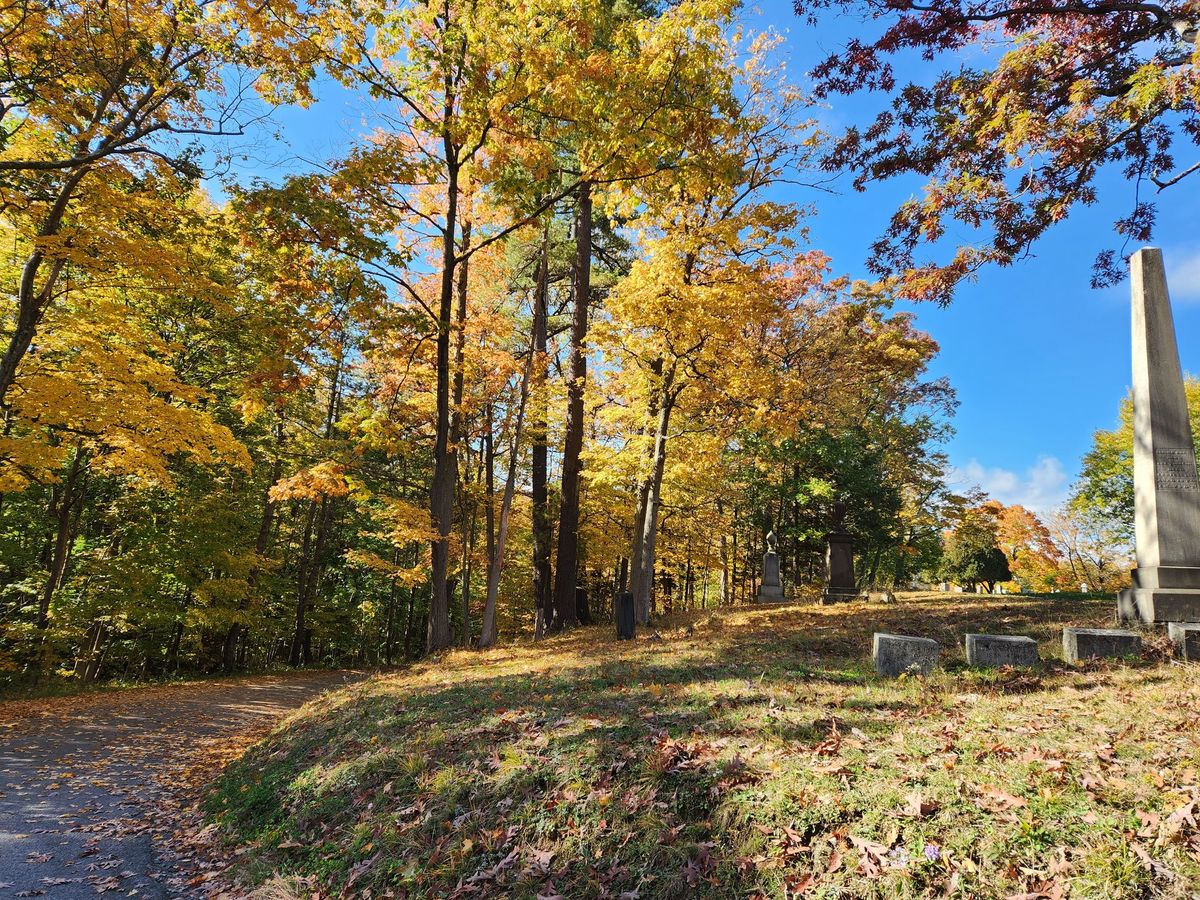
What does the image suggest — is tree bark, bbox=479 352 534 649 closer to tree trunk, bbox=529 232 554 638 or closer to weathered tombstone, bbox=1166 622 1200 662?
tree trunk, bbox=529 232 554 638

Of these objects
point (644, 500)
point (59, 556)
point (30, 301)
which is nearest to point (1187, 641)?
point (644, 500)

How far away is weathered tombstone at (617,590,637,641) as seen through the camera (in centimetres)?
1173

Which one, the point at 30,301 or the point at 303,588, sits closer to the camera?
the point at 30,301

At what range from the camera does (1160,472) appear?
24.7 ft

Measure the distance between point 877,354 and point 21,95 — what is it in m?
22.8

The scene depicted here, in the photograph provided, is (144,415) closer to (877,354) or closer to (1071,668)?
(1071,668)

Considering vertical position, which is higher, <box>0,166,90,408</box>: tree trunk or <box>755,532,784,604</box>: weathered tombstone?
<box>0,166,90,408</box>: tree trunk

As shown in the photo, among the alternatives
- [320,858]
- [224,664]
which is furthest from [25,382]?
[224,664]

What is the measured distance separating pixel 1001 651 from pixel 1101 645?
999 millimetres

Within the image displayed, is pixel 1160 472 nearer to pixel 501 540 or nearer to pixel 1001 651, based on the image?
pixel 1001 651

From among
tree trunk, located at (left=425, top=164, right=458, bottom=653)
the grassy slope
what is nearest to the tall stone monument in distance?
the grassy slope

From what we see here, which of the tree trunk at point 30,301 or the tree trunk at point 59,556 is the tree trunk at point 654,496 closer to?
the tree trunk at point 30,301

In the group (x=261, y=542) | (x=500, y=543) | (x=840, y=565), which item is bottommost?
(x=840, y=565)

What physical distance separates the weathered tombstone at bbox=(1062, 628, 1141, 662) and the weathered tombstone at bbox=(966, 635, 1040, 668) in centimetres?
36
